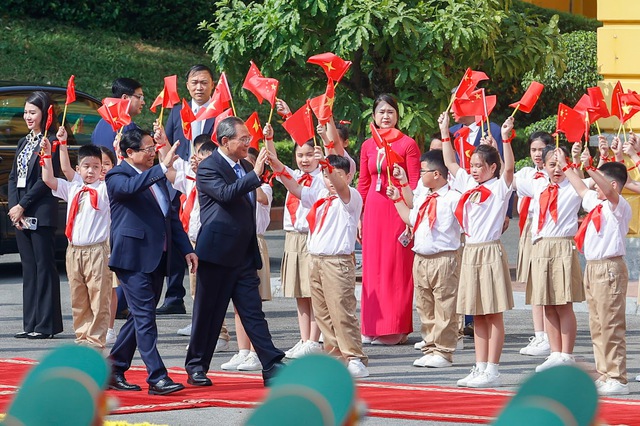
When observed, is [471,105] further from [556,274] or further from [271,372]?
[271,372]

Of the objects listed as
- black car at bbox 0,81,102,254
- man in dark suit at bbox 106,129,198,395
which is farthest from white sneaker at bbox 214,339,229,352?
black car at bbox 0,81,102,254

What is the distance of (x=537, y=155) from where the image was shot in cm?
984

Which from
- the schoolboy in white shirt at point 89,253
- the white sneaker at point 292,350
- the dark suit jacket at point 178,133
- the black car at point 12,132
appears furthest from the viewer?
the black car at point 12,132

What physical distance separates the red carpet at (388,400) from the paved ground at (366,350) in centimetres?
15

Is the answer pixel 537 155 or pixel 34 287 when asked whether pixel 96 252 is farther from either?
pixel 537 155

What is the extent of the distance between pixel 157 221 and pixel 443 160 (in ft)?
6.84

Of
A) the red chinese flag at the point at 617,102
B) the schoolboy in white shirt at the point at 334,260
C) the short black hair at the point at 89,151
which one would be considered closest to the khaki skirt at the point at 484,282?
the schoolboy in white shirt at the point at 334,260

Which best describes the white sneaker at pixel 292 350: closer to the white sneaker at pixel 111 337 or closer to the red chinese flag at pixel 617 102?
the white sneaker at pixel 111 337

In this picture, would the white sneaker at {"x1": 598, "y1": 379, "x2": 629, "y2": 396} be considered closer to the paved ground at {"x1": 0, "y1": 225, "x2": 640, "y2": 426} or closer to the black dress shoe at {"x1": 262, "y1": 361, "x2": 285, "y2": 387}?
the paved ground at {"x1": 0, "y1": 225, "x2": 640, "y2": 426}

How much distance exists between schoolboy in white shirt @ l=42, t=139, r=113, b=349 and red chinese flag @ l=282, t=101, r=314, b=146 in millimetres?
1497

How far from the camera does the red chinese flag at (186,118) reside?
10.1m

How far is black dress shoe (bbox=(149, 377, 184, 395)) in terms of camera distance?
7.86m

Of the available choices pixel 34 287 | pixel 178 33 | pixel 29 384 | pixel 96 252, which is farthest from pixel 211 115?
pixel 178 33

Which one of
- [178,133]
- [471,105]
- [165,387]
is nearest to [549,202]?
[471,105]
